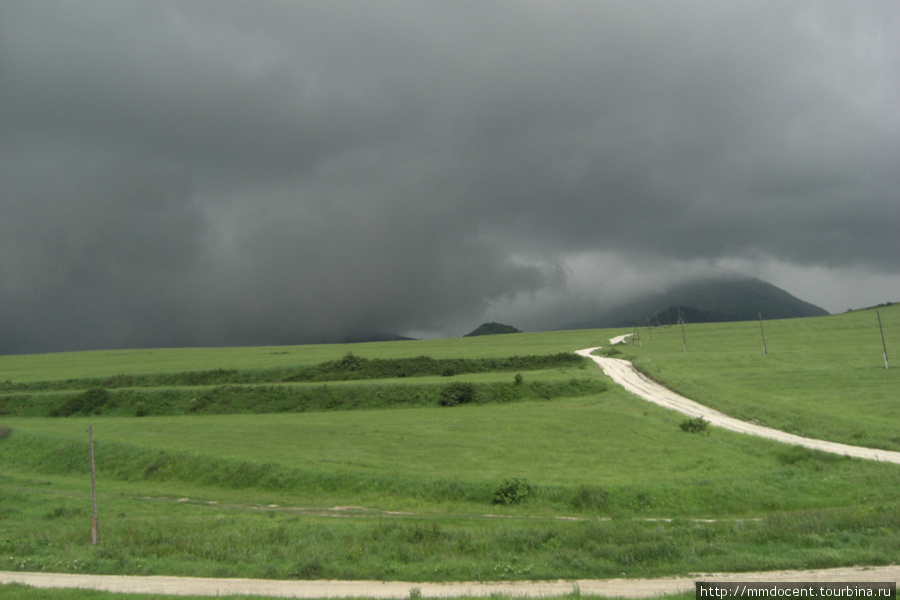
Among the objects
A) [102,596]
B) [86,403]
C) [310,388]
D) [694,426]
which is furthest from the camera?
[86,403]

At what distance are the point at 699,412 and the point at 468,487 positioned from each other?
33.3 m

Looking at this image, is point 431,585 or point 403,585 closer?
point 431,585

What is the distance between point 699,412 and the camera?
54.3 m

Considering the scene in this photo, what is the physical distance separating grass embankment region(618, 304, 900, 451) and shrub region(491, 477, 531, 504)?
2862cm

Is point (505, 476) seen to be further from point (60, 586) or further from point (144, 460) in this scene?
point (144, 460)

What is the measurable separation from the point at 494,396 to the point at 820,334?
97435mm

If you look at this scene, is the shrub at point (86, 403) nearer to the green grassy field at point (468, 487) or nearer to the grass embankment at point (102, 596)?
the green grassy field at point (468, 487)

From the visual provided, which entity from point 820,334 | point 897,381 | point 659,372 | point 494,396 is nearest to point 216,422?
point 494,396

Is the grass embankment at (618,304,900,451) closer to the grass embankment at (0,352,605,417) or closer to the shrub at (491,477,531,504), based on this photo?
the grass embankment at (0,352,605,417)

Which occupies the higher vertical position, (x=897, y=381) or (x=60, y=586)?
(x=60, y=586)

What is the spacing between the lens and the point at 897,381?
210 feet

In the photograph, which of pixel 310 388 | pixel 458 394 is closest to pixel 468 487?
pixel 458 394

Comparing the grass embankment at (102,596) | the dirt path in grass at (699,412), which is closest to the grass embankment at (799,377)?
the dirt path in grass at (699,412)

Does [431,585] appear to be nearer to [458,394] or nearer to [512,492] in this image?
[512,492]
